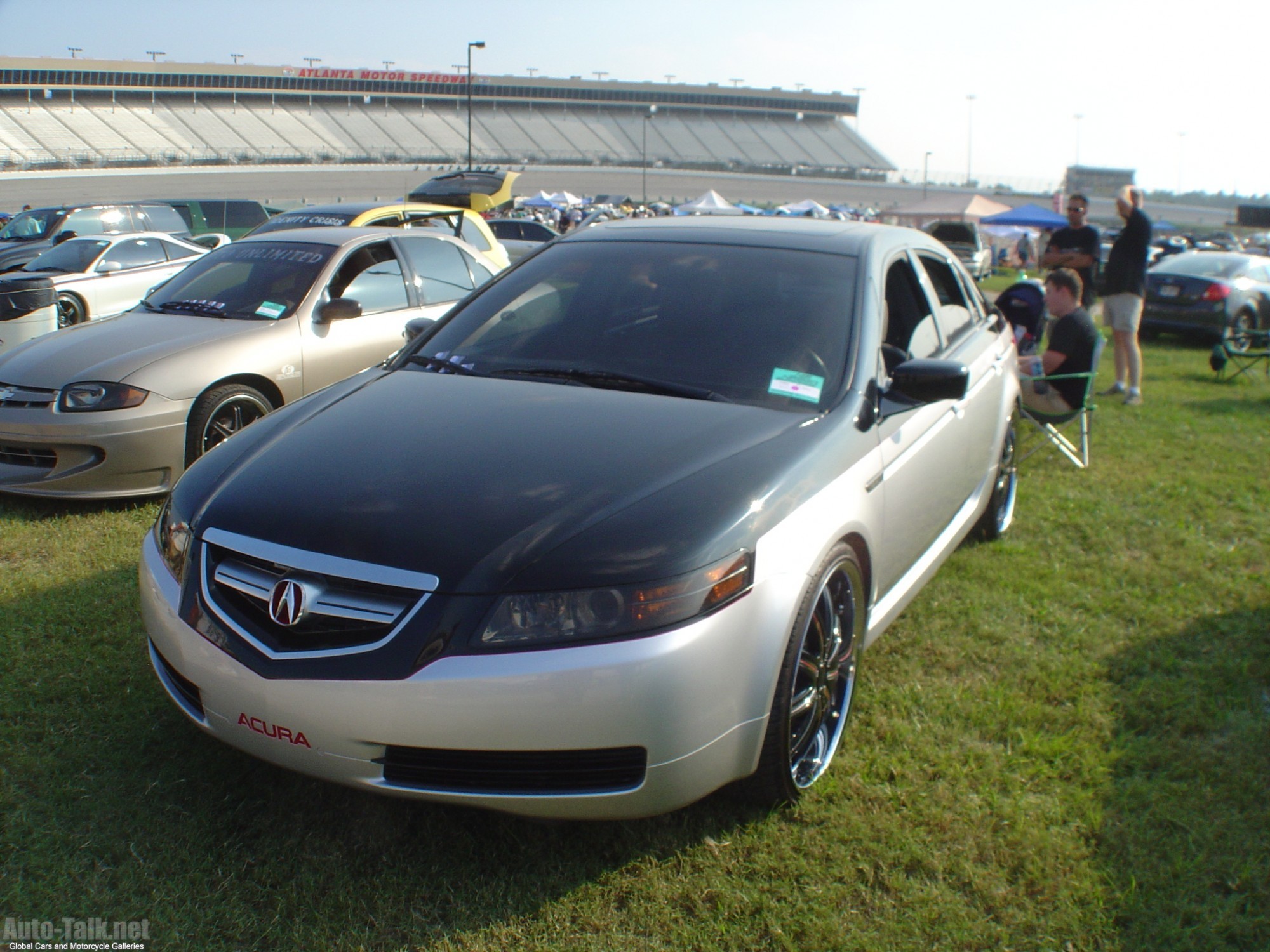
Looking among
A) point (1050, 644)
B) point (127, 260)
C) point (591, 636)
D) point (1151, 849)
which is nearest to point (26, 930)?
point (591, 636)

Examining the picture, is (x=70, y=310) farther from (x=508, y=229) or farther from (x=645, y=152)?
(x=645, y=152)

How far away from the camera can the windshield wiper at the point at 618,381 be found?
117 inches

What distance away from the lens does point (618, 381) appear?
308 cm

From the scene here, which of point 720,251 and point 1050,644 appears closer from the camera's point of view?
point 720,251

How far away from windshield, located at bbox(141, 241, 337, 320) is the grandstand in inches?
2169

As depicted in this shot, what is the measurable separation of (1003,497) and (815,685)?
274 cm

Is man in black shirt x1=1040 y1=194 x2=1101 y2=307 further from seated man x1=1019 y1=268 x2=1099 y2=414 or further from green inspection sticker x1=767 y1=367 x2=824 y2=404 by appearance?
green inspection sticker x1=767 y1=367 x2=824 y2=404

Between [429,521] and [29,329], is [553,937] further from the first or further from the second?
[29,329]

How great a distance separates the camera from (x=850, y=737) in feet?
10.1

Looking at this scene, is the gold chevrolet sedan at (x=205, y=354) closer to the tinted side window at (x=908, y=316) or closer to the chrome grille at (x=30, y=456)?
the chrome grille at (x=30, y=456)

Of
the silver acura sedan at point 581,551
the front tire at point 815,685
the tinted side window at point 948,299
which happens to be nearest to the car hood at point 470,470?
the silver acura sedan at point 581,551

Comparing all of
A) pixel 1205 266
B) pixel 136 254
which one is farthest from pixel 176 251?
pixel 1205 266

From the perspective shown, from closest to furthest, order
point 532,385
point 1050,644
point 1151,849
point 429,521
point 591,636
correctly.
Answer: point 591,636
point 429,521
point 1151,849
point 532,385
point 1050,644

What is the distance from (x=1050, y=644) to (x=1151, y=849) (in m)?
1.29
